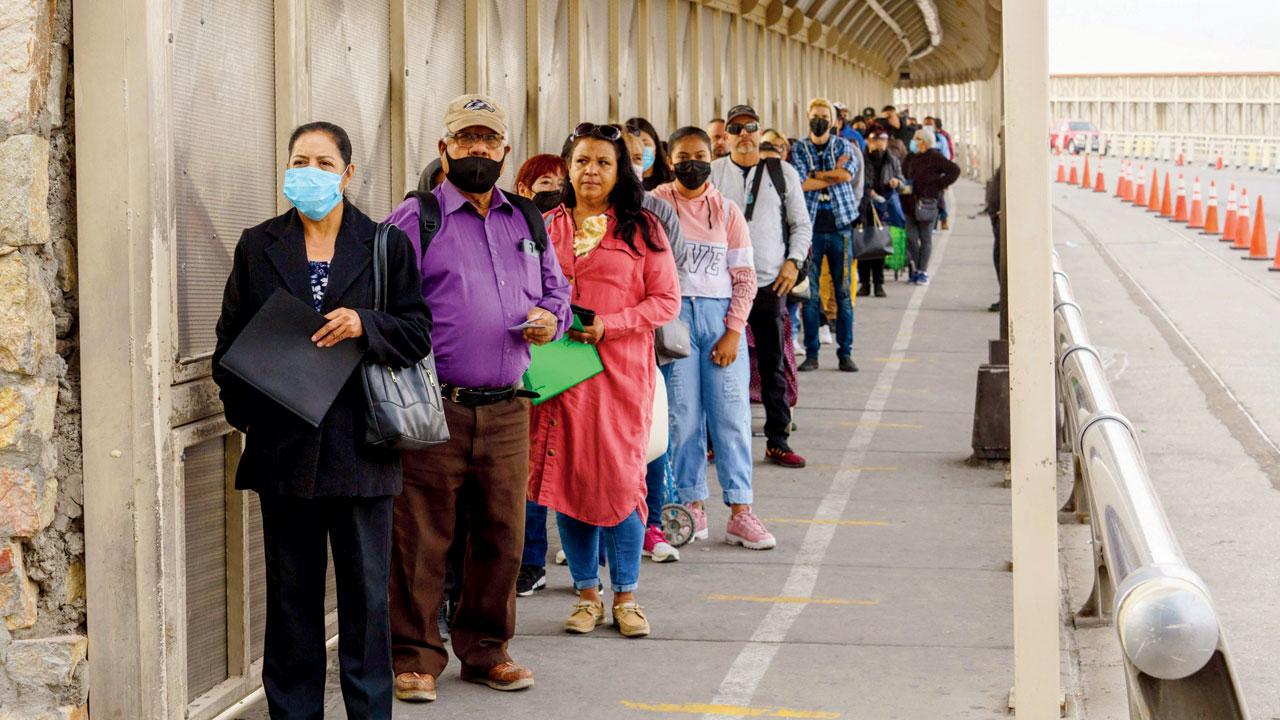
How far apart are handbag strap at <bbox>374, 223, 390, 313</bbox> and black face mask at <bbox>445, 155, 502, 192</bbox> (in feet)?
2.00

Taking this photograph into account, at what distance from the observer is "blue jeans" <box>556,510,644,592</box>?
21.1 ft

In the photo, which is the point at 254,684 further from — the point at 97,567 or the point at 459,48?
the point at 459,48

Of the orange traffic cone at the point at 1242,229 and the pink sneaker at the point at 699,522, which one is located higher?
the orange traffic cone at the point at 1242,229

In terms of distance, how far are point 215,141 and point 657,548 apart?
3275 millimetres

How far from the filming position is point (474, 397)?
557 cm

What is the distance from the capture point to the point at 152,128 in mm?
4609

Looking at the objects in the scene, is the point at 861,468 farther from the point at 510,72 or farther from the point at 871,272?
the point at 871,272

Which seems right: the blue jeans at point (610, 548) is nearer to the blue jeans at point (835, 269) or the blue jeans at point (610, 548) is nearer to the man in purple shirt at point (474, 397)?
the man in purple shirt at point (474, 397)

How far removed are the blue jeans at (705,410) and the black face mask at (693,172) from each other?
0.54m

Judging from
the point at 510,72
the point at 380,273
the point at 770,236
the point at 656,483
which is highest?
Result: the point at 510,72

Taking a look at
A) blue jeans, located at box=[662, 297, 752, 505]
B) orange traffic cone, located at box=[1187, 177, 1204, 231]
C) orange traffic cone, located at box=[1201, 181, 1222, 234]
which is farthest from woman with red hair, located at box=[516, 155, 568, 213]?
orange traffic cone, located at box=[1187, 177, 1204, 231]

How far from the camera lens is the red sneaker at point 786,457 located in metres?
10.0

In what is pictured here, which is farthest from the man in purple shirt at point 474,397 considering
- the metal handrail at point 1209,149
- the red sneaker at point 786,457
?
the metal handrail at point 1209,149

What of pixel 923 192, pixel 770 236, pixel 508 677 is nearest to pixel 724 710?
pixel 508 677
